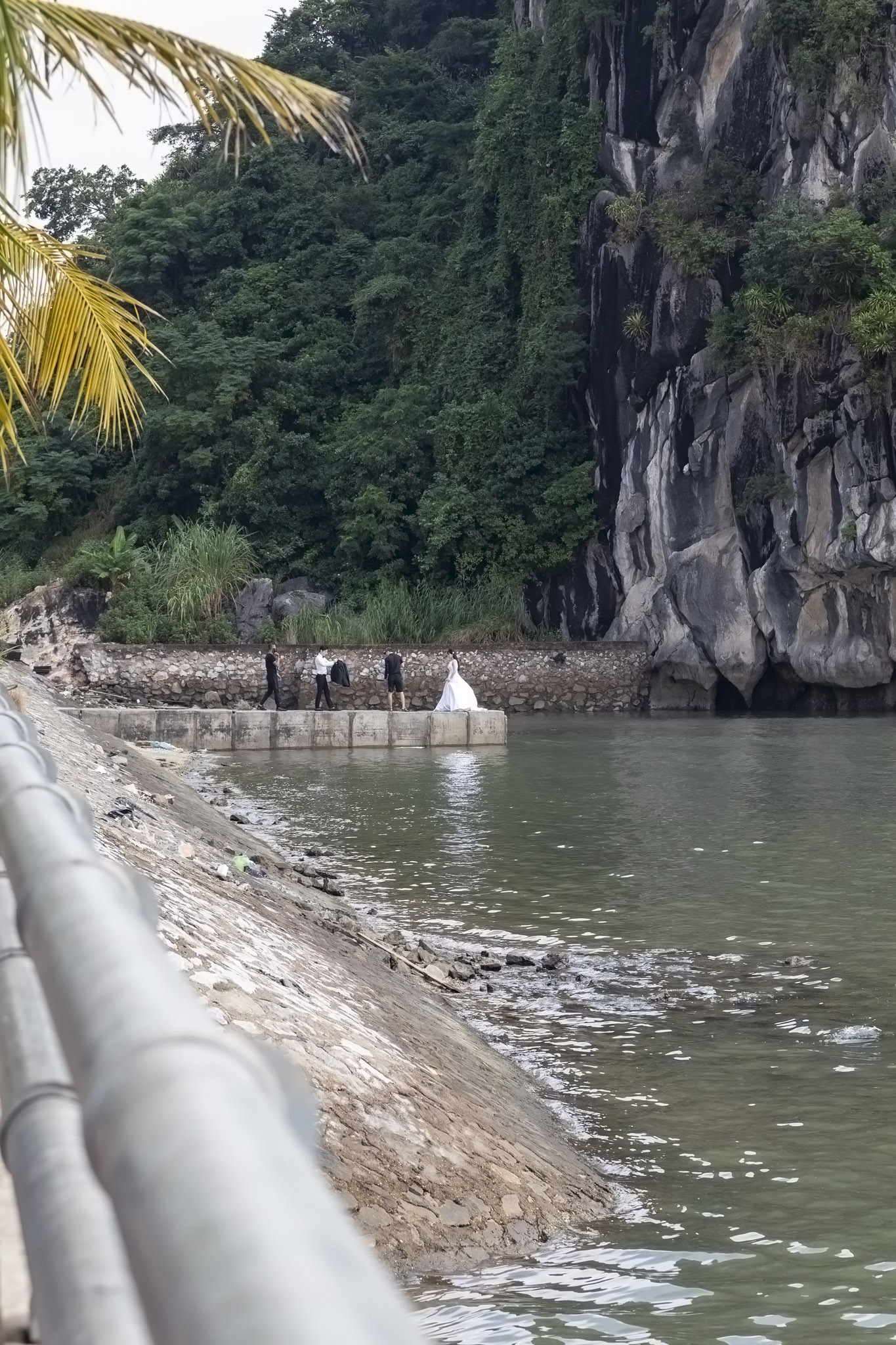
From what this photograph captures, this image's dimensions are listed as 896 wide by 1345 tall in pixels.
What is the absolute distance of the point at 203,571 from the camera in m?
35.0

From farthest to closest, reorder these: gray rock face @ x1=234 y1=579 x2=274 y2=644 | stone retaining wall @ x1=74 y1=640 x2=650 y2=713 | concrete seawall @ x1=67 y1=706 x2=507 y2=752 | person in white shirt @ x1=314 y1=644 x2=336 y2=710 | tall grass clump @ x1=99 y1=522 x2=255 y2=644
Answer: gray rock face @ x1=234 y1=579 x2=274 y2=644, tall grass clump @ x1=99 y1=522 x2=255 y2=644, stone retaining wall @ x1=74 y1=640 x2=650 y2=713, person in white shirt @ x1=314 y1=644 x2=336 y2=710, concrete seawall @ x1=67 y1=706 x2=507 y2=752

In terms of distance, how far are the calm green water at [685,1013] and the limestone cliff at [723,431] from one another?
43.7 ft

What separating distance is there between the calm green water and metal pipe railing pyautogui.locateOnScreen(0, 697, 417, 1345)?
9.63 feet

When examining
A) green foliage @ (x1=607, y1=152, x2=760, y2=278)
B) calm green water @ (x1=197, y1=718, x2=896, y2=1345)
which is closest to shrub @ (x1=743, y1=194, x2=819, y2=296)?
green foliage @ (x1=607, y1=152, x2=760, y2=278)

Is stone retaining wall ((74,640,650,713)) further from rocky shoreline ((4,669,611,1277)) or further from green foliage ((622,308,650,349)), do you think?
rocky shoreline ((4,669,611,1277))

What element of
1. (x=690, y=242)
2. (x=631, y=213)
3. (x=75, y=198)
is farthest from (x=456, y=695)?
(x=75, y=198)

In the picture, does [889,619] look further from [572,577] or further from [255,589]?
[255,589]

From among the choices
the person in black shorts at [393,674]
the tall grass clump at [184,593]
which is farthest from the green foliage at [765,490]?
the tall grass clump at [184,593]

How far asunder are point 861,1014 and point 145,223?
41938 millimetres

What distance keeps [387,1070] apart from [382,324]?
3870 centimetres

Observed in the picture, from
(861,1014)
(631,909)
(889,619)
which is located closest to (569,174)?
(889,619)

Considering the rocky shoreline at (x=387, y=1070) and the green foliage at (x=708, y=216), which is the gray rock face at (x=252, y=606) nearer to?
the green foliage at (x=708, y=216)

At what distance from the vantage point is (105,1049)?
1.05 m

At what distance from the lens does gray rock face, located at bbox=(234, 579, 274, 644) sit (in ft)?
116
